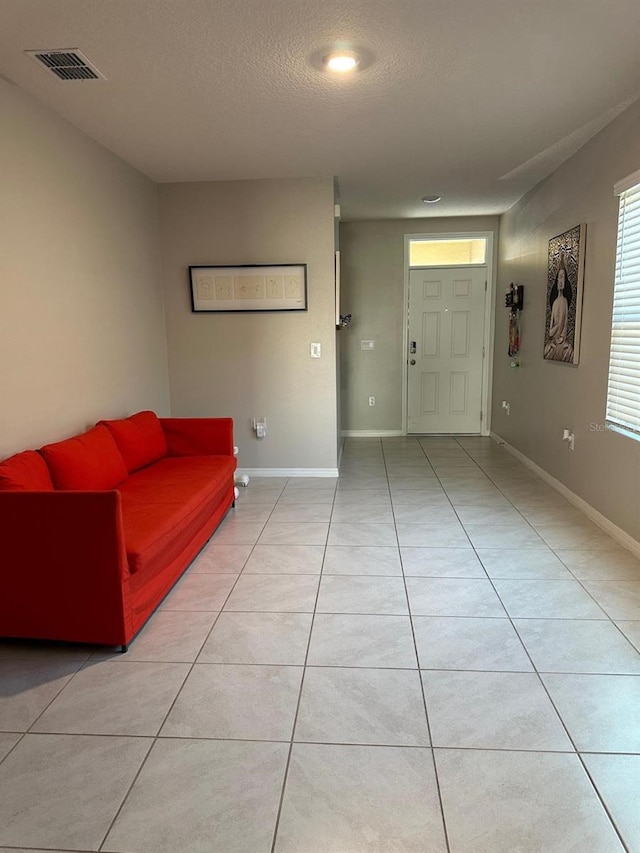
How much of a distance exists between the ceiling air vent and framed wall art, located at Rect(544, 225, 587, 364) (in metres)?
3.08

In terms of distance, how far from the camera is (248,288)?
4.53 m

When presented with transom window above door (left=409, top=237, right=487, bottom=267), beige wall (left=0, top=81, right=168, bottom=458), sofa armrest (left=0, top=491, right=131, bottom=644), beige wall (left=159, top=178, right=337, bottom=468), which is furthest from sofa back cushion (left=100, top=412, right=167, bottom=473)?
transom window above door (left=409, top=237, right=487, bottom=267)

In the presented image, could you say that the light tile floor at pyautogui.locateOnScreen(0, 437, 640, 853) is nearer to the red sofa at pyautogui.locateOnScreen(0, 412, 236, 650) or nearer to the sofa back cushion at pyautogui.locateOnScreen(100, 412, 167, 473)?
the red sofa at pyautogui.locateOnScreen(0, 412, 236, 650)

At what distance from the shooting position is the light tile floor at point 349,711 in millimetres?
1386

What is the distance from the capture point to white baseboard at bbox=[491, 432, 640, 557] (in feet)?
9.96

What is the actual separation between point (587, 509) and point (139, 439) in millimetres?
3012

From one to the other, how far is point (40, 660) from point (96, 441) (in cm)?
119

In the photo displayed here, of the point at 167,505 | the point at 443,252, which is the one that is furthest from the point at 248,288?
the point at 443,252

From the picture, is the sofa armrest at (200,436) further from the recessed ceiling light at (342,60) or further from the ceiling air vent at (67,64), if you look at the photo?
the recessed ceiling light at (342,60)

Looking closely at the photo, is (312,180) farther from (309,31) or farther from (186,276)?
(309,31)

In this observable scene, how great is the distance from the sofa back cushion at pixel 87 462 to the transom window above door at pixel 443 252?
175 inches

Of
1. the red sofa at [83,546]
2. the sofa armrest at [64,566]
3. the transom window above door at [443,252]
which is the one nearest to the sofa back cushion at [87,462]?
the red sofa at [83,546]

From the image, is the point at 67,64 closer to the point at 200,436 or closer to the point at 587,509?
the point at 200,436

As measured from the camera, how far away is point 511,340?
17.9 ft
